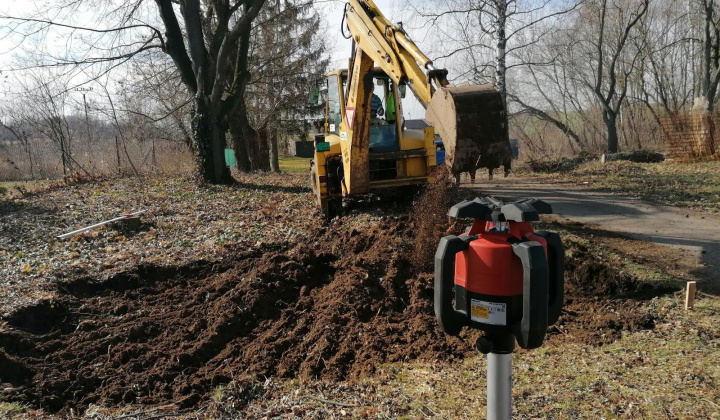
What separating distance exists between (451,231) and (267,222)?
4371 mm

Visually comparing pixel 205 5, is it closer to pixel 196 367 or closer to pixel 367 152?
pixel 367 152

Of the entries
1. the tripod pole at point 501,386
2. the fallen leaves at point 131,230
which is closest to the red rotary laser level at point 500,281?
the tripod pole at point 501,386

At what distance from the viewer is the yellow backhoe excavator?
18.3ft

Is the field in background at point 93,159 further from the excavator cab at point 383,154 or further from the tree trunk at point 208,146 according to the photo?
the excavator cab at point 383,154

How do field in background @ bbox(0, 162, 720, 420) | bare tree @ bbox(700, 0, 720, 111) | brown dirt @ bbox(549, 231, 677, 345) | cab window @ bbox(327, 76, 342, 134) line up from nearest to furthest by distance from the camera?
1. field in background @ bbox(0, 162, 720, 420)
2. brown dirt @ bbox(549, 231, 677, 345)
3. cab window @ bbox(327, 76, 342, 134)
4. bare tree @ bbox(700, 0, 720, 111)

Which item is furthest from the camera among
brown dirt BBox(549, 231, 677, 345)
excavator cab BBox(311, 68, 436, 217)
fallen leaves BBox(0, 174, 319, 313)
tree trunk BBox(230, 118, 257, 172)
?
tree trunk BBox(230, 118, 257, 172)

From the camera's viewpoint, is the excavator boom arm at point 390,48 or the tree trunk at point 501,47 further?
the tree trunk at point 501,47

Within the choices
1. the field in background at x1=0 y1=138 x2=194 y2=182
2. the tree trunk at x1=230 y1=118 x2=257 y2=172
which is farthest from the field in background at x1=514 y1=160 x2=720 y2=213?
the field in background at x1=0 y1=138 x2=194 y2=182

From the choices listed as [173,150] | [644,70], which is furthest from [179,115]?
[644,70]

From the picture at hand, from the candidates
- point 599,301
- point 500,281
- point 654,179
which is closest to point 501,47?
point 654,179

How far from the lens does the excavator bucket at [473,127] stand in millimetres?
5492

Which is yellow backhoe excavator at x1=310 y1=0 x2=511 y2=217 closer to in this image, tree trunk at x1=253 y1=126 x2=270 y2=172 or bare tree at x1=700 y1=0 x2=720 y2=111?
tree trunk at x1=253 y1=126 x2=270 y2=172

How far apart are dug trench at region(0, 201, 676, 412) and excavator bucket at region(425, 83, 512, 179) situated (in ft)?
4.69

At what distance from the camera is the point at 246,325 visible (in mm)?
5672
